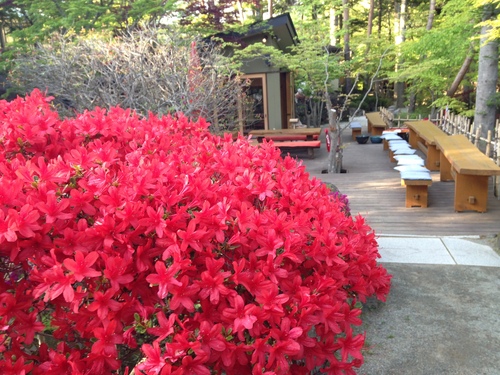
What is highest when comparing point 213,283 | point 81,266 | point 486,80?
point 486,80

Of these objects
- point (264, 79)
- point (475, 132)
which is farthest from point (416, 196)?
point (264, 79)

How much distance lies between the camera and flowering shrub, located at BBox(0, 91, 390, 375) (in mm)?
1572

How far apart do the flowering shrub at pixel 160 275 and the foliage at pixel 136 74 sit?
26.3 feet

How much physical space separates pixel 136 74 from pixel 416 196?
7.08 metres

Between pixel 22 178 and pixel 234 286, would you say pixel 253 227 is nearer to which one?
pixel 234 286

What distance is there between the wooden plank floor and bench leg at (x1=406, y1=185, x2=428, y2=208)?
133mm

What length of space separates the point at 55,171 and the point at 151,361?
0.95 m

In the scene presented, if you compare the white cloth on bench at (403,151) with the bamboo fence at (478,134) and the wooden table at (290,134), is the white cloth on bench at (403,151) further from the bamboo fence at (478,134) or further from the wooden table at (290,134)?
the wooden table at (290,134)

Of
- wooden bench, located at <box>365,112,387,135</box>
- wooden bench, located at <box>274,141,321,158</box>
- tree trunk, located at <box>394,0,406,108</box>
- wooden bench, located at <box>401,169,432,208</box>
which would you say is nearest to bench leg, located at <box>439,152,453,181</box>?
wooden bench, located at <box>401,169,432,208</box>

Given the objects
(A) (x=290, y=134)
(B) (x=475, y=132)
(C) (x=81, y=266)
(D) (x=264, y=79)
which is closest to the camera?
(C) (x=81, y=266)

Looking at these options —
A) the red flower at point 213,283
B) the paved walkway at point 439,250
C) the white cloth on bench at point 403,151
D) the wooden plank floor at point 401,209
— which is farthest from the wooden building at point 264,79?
the red flower at point 213,283

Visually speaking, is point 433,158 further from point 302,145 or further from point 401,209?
point 302,145

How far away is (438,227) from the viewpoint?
658 centimetres

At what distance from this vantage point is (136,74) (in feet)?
34.8
